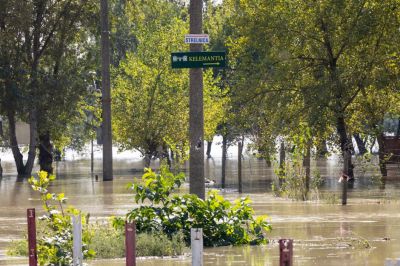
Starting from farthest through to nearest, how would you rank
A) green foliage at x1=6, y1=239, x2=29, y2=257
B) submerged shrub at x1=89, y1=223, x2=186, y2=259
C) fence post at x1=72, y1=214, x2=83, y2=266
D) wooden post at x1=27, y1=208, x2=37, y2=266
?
green foliage at x1=6, y1=239, x2=29, y2=257 → submerged shrub at x1=89, y1=223, x2=186, y2=259 → wooden post at x1=27, y1=208, x2=37, y2=266 → fence post at x1=72, y1=214, x2=83, y2=266

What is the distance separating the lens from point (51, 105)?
160 ft

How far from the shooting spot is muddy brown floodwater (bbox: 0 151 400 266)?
15.3 m

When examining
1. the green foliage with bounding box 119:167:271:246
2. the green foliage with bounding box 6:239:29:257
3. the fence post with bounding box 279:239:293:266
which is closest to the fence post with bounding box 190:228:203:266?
the fence post with bounding box 279:239:293:266

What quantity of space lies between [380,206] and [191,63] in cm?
1058

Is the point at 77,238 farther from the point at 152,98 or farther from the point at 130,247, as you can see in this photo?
the point at 152,98

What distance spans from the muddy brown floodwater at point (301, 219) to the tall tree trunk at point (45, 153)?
8906 mm

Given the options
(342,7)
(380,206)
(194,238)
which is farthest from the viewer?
(342,7)

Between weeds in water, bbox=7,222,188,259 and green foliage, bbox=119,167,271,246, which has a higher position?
green foliage, bbox=119,167,271,246

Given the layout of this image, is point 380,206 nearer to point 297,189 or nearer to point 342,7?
point 297,189

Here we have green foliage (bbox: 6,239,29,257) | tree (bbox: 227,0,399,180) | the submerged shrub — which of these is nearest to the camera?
the submerged shrub

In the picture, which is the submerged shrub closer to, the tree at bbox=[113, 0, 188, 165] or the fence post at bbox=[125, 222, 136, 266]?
the fence post at bbox=[125, 222, 136, 266]

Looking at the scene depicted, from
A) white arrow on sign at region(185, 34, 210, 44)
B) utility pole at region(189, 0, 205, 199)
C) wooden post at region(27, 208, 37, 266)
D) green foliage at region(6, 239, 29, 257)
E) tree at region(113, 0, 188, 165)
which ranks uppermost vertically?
tree at region(113, 0, 188, 165)

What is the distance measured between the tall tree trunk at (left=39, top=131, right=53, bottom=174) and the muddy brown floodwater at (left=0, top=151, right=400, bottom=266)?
891cm

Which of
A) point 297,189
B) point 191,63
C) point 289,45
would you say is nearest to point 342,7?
point 289,45
